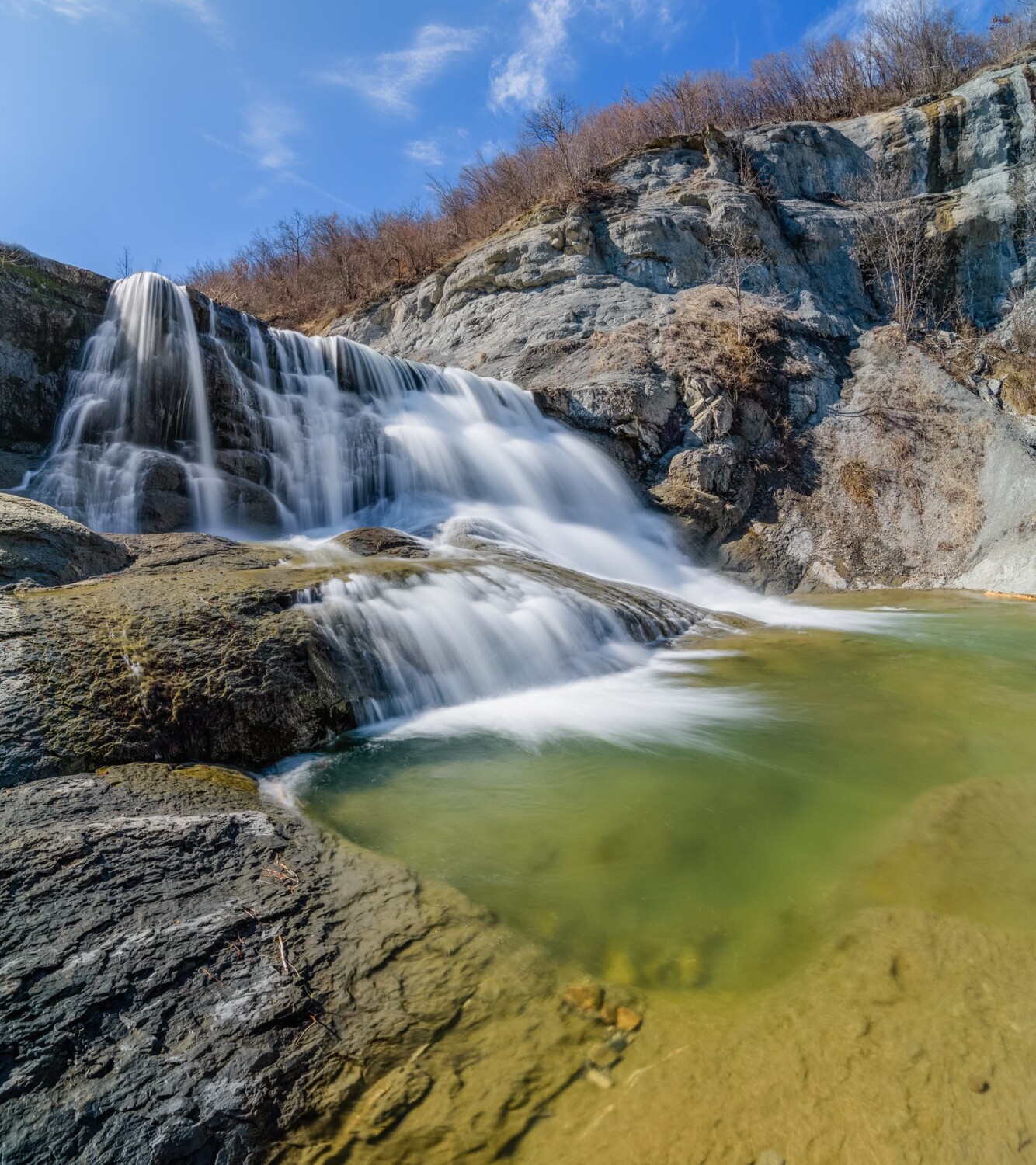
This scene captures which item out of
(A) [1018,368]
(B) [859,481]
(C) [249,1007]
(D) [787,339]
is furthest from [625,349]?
(C) [249,1007]

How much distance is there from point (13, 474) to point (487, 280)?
12.1 metres

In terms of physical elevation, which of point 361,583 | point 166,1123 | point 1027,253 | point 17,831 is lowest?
point 166,1123

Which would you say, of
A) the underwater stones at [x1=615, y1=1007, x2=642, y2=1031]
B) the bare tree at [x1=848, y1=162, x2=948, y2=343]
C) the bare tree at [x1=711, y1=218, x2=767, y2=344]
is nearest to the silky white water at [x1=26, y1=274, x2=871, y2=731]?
the underwater stones at [x1=615, y1=1007, x2=642, y2=1031]

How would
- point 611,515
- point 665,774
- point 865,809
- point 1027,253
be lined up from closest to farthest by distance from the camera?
point 865,809 < point 665,774 < point 611,515 < point 1027,253

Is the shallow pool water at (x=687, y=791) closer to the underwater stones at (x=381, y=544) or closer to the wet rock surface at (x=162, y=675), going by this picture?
the wet rock surface at (x=162, y=675)

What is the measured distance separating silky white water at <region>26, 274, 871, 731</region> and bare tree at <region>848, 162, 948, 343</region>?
1040 cm

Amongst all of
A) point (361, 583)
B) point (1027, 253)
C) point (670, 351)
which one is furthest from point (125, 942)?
point (1027, 253)

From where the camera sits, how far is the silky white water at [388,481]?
4.98 m

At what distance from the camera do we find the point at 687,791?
9.65 feet

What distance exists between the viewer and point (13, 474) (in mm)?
7629

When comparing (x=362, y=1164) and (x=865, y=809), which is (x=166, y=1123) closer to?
(x=362, y=1164)

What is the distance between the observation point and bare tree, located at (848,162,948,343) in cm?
1550

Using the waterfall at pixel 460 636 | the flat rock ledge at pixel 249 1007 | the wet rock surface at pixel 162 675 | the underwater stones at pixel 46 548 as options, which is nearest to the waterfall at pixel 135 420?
the underwater stones at pixel 46 548

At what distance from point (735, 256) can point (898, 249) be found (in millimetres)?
4163
